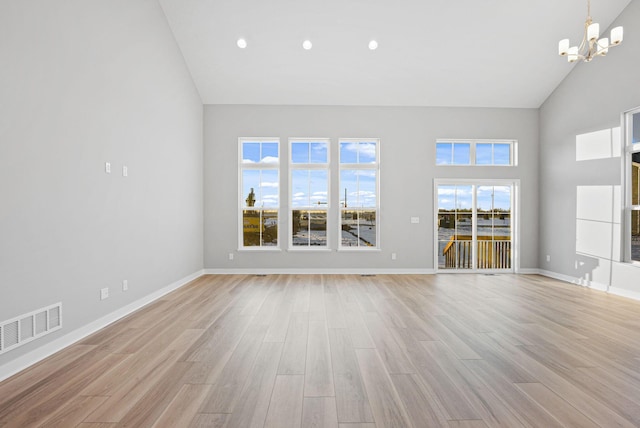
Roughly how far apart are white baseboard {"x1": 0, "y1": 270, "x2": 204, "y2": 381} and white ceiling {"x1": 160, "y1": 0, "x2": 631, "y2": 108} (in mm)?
4085

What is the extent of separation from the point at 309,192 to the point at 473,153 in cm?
349

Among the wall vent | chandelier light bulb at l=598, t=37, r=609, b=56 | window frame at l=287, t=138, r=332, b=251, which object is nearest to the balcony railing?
window frame at l=287, t=138, r=332, b=251

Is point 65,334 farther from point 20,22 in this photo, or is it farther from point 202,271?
point 202,271

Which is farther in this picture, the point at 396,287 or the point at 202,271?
the point at 202,271

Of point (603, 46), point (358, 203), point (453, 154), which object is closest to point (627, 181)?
point (603, 46)

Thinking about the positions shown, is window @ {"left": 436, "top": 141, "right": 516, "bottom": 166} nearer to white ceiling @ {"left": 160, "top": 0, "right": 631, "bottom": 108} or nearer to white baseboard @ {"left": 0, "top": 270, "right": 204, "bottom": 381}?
white ceiling @ {"left": 160, "top": 0, "right": 631, "bottom": 108}

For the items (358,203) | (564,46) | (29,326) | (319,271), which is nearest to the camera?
(29,326)

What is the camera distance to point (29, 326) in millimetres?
Result: 2717

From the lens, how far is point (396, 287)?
Result: 5.58 meters

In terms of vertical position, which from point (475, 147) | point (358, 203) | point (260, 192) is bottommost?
point (358, 203)

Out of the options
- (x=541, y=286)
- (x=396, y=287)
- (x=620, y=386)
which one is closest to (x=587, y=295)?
(x=541, y=286)

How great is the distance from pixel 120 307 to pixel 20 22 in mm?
2963

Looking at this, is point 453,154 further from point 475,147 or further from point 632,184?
point 632,184

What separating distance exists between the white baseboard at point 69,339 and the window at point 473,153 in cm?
582
